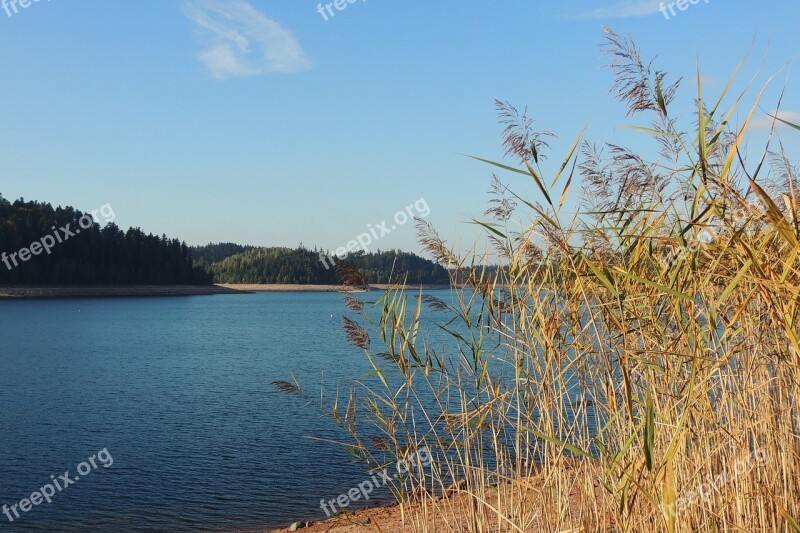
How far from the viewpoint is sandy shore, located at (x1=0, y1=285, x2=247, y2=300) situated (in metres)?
93.6

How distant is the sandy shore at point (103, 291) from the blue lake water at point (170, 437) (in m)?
64.2

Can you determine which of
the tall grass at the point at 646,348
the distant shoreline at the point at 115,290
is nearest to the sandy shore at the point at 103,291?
the distant shoreline at the point at 115,290

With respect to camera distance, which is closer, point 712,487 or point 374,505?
point 712,487

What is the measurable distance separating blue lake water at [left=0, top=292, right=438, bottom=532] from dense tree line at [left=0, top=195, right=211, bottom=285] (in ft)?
212

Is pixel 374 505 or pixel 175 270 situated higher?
pixel 175 270

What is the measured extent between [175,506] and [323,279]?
146 m

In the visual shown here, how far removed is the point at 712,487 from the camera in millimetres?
3705

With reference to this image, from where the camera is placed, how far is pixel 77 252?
105 meters

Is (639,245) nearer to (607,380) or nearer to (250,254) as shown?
(607,380)

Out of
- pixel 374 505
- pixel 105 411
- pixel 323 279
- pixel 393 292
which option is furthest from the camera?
pixel 323 279

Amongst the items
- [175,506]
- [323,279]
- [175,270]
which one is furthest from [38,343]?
[323,279]

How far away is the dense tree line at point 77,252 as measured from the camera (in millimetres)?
93625

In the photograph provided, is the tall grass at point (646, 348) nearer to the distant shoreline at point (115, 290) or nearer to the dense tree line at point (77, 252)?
the distant shoreline at point (115, 290)

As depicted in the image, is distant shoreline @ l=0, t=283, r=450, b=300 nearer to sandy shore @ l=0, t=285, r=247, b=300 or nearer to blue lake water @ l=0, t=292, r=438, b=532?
sandy shore @ l=0, t=285, r=247, b=300
